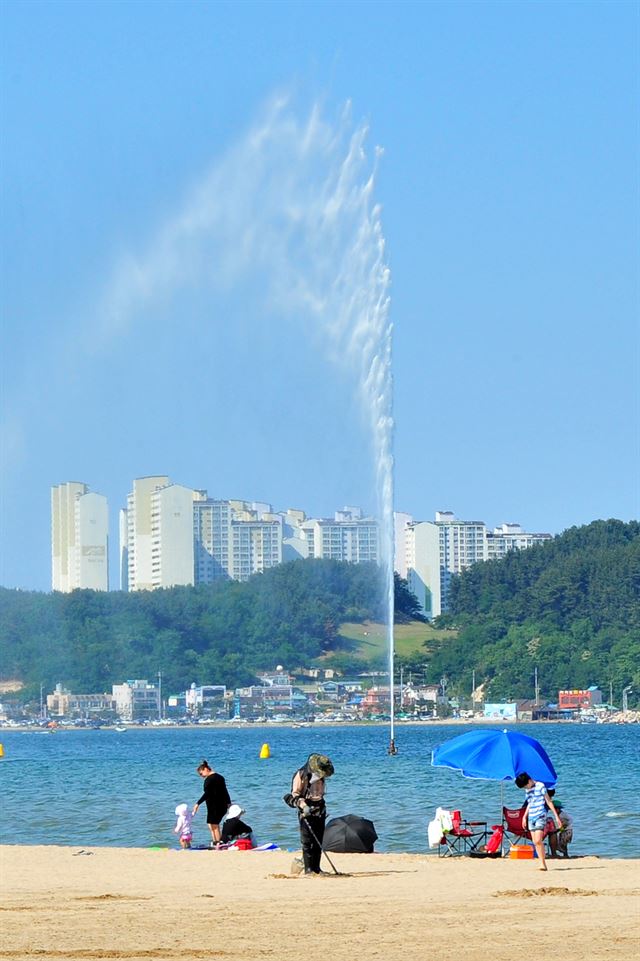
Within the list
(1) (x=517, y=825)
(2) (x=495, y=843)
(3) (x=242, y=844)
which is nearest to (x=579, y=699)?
(1) (x=517, y=825)

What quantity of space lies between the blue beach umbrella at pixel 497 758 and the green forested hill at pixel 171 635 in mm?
134527

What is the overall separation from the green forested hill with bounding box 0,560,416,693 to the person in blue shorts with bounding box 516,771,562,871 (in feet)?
448

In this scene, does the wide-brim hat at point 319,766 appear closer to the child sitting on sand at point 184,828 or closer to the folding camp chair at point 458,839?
the folding camp chair at point 458,839

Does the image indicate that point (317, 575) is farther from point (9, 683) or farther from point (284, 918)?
point (284, 918)

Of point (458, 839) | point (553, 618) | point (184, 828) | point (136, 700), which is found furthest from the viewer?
point (553, 618)

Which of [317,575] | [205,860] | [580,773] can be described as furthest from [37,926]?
[317,575]

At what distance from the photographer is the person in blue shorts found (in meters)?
19.4

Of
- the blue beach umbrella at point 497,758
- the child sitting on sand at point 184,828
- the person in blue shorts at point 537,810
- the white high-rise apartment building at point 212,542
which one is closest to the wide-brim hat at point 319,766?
the person in blue shorts at point 537,810

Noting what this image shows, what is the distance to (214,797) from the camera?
21812 millimetres

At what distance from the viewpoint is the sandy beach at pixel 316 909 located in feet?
42.7

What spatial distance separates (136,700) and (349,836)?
14124 cm

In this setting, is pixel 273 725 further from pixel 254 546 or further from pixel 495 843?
pixel 495 843

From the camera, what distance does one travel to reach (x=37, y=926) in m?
14.3

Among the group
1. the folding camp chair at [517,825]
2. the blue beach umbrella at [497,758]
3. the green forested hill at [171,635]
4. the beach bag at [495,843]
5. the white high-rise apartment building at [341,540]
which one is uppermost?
the white high-rise apartment building at [341,540]
